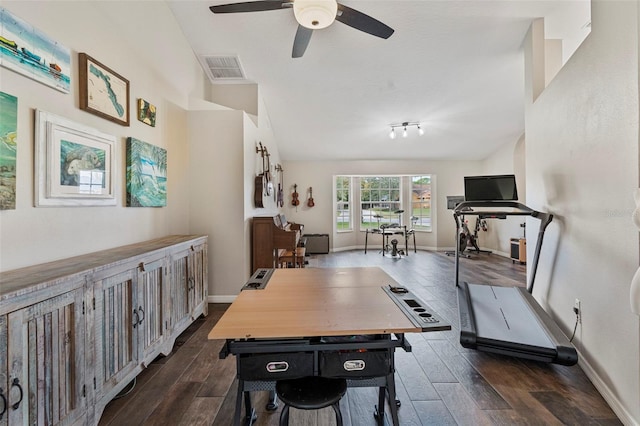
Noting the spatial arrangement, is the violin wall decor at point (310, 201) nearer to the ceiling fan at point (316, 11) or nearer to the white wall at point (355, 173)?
the white wall at point (355, 173)

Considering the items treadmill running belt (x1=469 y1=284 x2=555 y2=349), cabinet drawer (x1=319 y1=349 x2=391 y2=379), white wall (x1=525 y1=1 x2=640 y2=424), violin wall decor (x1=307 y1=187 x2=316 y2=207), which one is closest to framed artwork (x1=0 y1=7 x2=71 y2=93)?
cabinet drawer (x1=319 y1=349 x2=391 y2=379)

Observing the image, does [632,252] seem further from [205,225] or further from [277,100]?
[277,100]

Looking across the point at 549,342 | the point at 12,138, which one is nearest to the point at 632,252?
the point at 549,342

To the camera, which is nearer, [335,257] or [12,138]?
[12,138]

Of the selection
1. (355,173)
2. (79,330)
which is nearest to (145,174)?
(79,330)

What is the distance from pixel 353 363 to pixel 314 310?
28 cm

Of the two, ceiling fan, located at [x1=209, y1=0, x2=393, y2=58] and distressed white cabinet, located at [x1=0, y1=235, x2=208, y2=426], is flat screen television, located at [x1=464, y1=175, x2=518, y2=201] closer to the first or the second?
ceiling fan, located at [x1=209, y1=0, x2=393, y2=58]

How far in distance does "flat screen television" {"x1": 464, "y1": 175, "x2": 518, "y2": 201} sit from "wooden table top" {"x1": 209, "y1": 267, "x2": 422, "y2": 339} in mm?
1908

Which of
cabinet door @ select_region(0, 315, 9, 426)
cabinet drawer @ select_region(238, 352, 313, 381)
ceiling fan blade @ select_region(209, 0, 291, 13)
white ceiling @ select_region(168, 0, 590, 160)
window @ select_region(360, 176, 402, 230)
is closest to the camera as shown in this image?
cabinet door @ select_region(0, 315, 9, 426)

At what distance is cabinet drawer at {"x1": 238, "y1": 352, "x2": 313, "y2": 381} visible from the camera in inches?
46.0

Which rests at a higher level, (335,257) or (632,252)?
(632,252)

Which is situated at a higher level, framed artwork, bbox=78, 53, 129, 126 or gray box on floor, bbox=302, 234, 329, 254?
framed artwork, bbox=78, 53, 129, 126

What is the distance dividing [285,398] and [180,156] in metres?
2.99

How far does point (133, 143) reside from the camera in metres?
2.42
